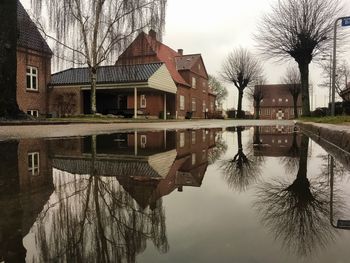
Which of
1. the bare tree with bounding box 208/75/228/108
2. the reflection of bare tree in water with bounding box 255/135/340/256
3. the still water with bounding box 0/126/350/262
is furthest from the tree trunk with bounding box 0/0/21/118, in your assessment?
the bare tree with bounding box 208/75/228/108

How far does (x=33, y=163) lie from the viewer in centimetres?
441

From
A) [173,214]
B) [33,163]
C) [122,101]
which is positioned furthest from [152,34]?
[173,214]

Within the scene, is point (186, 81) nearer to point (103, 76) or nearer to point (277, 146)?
point (103, 76)

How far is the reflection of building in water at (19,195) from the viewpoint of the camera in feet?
5.61

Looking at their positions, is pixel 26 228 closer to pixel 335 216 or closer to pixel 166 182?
pixel 166 182

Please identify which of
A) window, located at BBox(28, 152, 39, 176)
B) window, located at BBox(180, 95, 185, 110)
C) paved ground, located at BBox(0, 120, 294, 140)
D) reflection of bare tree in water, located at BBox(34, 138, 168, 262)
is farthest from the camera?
window, located at BBox(180, 95, 185, 110)

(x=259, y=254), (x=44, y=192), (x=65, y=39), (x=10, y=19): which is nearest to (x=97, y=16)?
(x=65, y=39)

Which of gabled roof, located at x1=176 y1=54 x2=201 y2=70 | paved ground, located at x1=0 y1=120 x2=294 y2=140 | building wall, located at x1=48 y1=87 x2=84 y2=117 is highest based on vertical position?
gabled roof, located at x1=176 y1=54 x2=201 y2=70

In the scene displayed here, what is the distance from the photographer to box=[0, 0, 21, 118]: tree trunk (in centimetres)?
1352

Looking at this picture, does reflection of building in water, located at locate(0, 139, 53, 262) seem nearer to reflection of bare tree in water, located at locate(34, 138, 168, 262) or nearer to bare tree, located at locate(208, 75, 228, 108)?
reflection of bare tree in water, located at locate(34, 138, 168, 262)

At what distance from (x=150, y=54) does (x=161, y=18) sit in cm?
1658

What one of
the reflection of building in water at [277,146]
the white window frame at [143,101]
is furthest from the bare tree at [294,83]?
the reflection of building in water at [277,146]

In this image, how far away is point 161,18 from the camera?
21109mm

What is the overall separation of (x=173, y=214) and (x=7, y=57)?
529 inches
